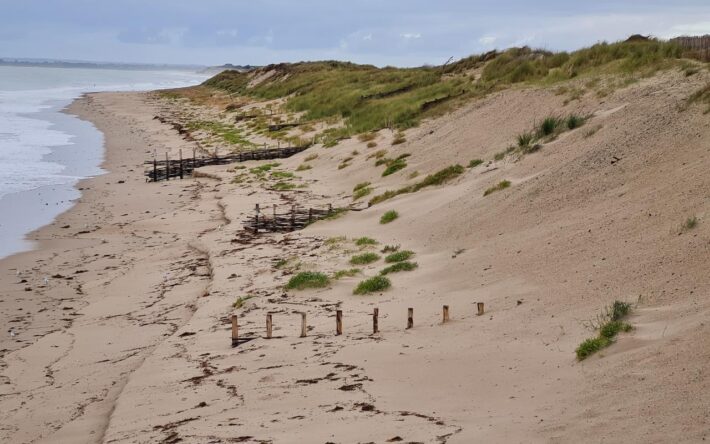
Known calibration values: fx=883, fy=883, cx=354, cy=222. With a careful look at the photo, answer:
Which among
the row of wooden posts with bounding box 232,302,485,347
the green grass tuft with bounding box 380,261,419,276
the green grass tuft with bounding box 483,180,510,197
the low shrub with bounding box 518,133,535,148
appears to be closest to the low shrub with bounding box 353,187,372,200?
the low shrub with bounding box 518,133,535,148

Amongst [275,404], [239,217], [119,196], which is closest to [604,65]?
[239,217]

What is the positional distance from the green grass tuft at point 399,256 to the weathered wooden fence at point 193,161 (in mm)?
19507

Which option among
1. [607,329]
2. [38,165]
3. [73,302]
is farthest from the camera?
[38,165]

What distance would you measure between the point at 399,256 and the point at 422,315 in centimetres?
428

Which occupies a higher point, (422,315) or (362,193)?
(362,193)

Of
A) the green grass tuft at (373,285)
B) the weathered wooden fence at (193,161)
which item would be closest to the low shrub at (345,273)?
the green grass tuft at (373,285)

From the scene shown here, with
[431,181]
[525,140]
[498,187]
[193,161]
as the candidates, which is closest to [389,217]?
[498,187]

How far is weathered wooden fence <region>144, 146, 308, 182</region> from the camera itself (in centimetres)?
3581

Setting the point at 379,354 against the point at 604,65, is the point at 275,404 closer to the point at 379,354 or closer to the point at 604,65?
the point at 379,354

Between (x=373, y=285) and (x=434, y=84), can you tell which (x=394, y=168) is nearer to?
(x=373, y=285)

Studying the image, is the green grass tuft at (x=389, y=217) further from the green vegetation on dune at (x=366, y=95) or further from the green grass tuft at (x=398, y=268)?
the green vegetation on dune at (x=366, y=95)

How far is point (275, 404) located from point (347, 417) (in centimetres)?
120

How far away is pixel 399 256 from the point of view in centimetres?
1767

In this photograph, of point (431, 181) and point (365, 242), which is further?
point (431, 181)
